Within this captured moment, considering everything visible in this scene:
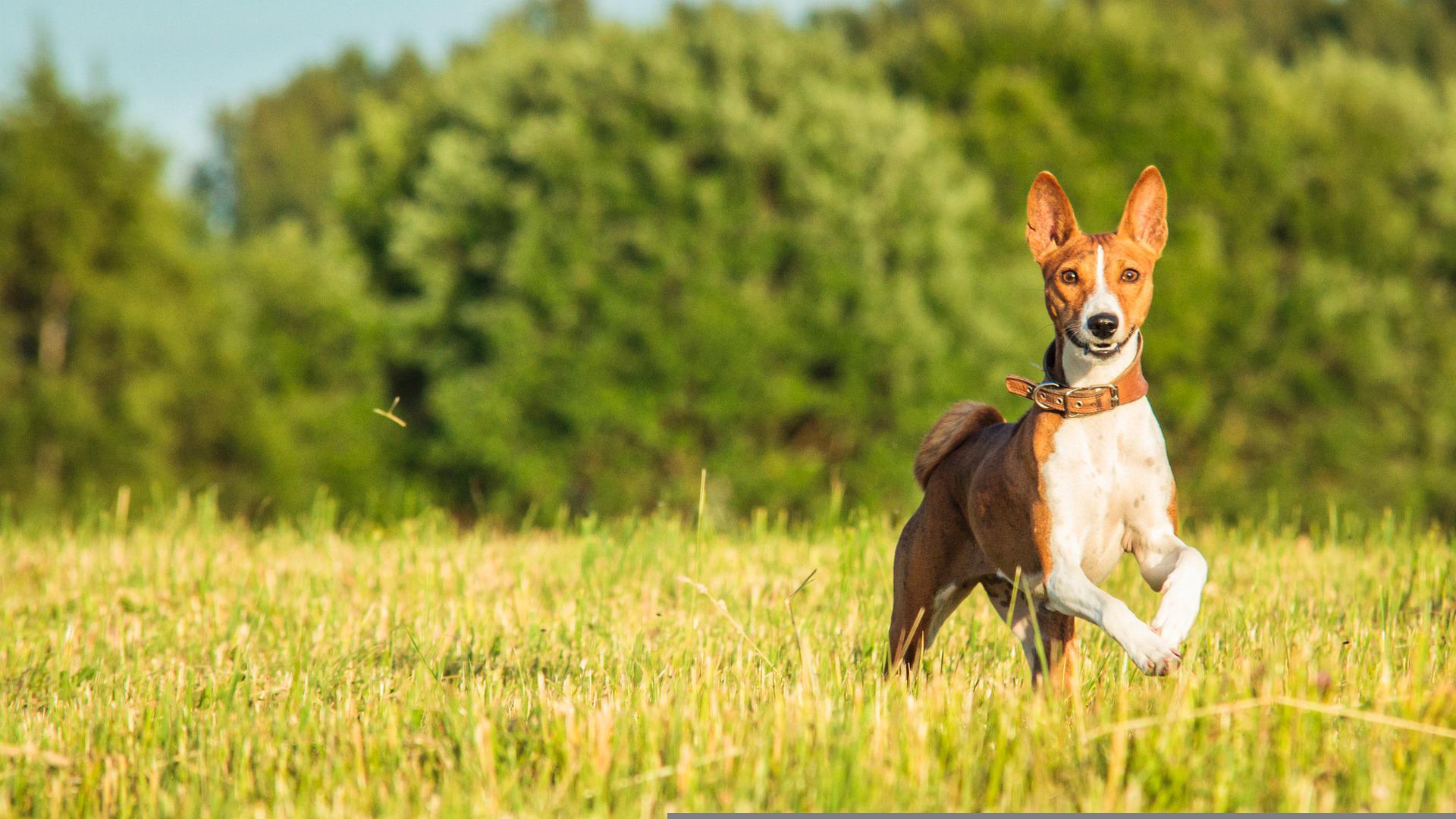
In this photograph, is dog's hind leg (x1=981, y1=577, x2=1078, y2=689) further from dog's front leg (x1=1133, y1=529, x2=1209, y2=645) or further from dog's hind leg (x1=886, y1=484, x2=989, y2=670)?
dog's front leg (x1=1133, y1=529, x2=1209, y2=645)

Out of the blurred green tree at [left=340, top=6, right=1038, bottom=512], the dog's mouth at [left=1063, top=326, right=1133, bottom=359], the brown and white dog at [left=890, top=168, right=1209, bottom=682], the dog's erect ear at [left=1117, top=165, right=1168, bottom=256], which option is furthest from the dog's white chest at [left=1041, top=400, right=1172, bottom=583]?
the blurred green tree at [left=340, top=6, right=1038, bottom=512]

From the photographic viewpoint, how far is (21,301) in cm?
2962

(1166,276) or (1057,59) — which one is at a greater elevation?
(1057,59)

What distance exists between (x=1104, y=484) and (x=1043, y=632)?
2.03 ft

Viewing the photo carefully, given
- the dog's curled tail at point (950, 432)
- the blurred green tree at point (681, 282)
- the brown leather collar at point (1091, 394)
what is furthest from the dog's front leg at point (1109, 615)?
the blurred green tree at point (681, 282)

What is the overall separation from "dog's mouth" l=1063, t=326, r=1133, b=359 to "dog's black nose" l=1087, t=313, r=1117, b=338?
22 mm

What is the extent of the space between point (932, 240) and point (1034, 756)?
26399mm

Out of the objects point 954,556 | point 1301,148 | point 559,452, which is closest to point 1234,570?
point 954,556

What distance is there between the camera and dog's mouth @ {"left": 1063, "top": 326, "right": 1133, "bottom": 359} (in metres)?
3.76

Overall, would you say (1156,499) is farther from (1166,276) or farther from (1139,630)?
(1166,276)

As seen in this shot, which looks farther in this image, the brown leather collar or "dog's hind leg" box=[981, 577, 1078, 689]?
"dog's hind leg" box=[981, 577, 1078, 689]

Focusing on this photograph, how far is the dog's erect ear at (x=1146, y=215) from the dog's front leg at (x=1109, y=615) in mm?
1082

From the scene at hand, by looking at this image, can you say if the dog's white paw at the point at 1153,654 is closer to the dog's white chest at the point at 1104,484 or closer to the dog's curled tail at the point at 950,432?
the dog's white chest at the point at 1104,484

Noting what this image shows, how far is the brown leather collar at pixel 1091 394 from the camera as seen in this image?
12.5 ft
